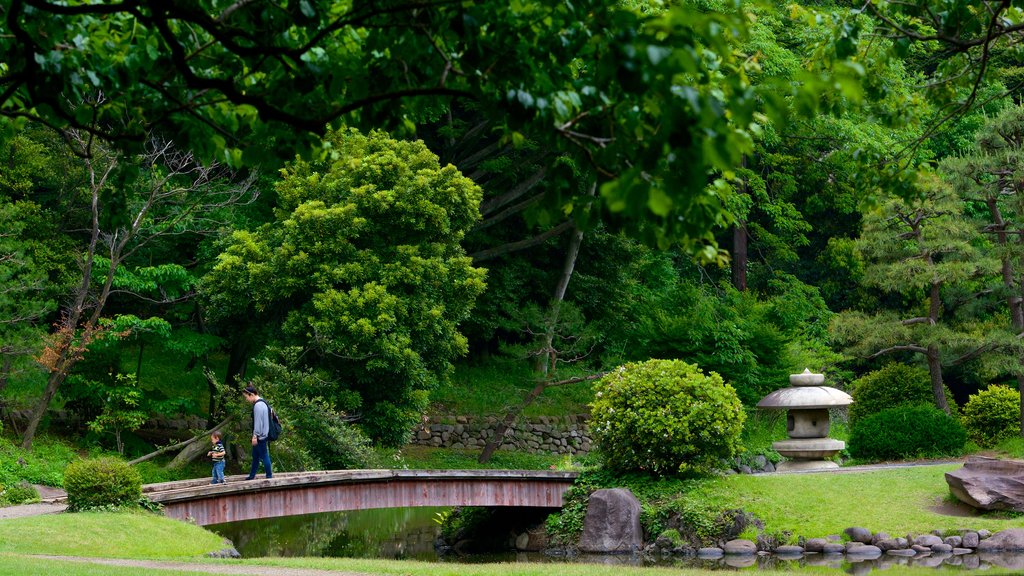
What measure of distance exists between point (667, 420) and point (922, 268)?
11.1 m

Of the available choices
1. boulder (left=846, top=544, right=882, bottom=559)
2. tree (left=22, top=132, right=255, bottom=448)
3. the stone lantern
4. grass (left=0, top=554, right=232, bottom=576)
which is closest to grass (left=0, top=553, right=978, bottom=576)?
grass (left=0, top=554, right=232, bottom=576)

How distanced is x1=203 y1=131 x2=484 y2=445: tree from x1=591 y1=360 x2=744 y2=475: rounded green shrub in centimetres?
457

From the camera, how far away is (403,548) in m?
19.8

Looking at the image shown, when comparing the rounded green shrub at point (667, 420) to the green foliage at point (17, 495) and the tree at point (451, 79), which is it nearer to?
the green foliage at point (17, 495)

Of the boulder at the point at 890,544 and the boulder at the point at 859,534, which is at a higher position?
the boulder at the point at 859,534

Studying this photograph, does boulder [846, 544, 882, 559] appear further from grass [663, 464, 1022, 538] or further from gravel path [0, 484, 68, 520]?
gravel path [0, 484, 68, 520]

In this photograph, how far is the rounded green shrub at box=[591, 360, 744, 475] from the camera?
1772 cm

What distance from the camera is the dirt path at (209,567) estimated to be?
1065 centimetres

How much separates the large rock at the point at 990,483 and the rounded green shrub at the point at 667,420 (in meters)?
3.70

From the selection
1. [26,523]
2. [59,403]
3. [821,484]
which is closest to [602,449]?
[821,484]

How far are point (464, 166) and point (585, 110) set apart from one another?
24467mm

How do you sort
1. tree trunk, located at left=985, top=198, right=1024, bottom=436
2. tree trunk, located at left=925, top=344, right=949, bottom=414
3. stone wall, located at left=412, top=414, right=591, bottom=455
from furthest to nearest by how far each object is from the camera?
stone wall, located at left=412, top=414, right=591, bottom=455 → tree trunk, located at left=925, top=344, right=949, bottom=414 → tree trunk, located at left=985, top=198, right=1024, bottom=436

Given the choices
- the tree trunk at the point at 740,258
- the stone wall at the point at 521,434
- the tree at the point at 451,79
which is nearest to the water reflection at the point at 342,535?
the stone wall at the point at 521,434

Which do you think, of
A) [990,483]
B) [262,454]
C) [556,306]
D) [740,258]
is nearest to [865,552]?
[990,483]
